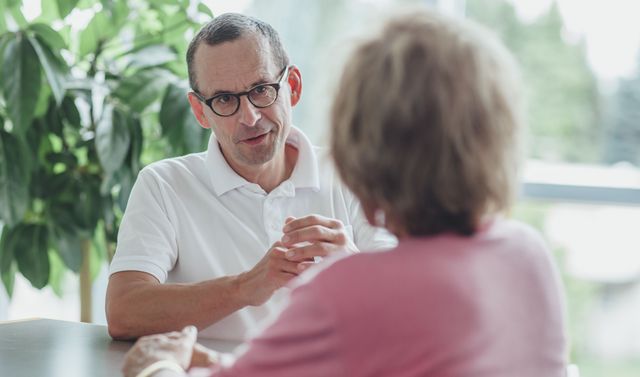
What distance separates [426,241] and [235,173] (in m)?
1.28

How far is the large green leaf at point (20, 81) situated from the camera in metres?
2.96

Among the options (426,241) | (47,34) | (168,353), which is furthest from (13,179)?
(426,241)

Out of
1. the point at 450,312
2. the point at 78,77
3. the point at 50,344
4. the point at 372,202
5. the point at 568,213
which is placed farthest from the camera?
the point at 568,213

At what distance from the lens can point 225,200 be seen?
92.9 inches

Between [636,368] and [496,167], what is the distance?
129 inches

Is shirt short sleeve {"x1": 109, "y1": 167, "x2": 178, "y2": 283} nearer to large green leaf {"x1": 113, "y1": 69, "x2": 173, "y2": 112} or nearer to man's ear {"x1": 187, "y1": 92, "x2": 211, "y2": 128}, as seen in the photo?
man's ear {"x1": 187, "y1": 92, "x2": 211, "y2": 128}

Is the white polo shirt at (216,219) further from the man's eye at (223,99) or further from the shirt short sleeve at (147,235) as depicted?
the man's eye at (223,99)

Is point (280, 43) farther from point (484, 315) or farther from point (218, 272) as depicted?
point (484, 315)

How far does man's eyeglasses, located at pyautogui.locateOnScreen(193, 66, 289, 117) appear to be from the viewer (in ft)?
7.53

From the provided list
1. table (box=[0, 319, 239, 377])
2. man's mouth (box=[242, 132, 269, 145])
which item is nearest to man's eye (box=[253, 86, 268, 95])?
man's mouth (box=[242, 132, 269, 145])

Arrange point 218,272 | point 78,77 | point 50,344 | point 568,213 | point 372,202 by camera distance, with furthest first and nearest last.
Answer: point 568,213 < point 78,77 < point 218,272 < point 50,344 < point 372,202

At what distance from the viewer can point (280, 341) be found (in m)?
1.11

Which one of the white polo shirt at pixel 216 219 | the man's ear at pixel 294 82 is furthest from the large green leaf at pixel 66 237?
the man's ear at pixel 294 82

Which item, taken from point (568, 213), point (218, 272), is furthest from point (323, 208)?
point (568, 213)
